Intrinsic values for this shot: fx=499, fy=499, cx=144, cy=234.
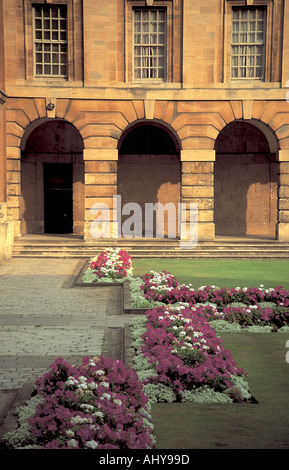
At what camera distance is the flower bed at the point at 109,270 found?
13793mm

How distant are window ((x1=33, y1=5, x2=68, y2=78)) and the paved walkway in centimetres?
962

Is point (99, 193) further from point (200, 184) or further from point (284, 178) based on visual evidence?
point (284, 178)

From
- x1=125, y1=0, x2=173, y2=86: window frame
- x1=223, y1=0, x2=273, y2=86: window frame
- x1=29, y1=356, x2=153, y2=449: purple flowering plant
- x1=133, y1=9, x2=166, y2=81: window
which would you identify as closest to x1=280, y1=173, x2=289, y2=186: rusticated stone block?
x1=223, y1=0, x2=273, y2=86: window frame

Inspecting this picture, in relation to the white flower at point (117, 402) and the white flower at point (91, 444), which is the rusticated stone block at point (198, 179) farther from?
the white flower at point (91, 444)

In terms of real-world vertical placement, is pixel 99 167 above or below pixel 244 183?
above

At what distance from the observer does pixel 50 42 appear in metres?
20.5

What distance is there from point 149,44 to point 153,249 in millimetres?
8548

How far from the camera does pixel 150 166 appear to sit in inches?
977

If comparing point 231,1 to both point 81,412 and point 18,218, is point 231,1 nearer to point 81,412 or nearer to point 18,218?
point 18,218

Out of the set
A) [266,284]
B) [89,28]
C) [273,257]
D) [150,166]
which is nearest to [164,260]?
[273,257]

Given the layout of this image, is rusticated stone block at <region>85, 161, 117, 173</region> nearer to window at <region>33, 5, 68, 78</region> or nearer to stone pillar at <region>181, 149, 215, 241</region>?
stone pillar at <region>181, 149, 215, 241</region>

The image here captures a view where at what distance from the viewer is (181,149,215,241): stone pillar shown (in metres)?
20.6

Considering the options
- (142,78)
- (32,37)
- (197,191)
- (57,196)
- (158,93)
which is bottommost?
(57,196)

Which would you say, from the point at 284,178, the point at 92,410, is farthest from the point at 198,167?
the point at 92,410
